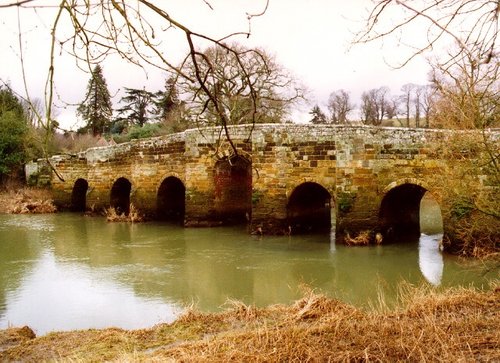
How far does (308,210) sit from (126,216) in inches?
291

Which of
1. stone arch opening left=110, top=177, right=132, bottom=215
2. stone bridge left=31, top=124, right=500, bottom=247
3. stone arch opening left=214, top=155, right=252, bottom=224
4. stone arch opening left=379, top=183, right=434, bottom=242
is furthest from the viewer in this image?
stone arch opening left=110, top=177, right=132, bottom=215

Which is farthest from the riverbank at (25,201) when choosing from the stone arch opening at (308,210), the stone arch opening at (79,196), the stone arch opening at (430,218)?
the stone arch opening at (430,218)

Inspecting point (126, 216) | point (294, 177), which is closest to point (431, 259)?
point (294, 177)

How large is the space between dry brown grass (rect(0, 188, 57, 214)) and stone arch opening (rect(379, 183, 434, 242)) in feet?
49.1

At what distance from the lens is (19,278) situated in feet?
32.2

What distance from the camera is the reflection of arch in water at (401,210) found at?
12523mm

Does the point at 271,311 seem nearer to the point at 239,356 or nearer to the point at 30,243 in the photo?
the point at 239,356

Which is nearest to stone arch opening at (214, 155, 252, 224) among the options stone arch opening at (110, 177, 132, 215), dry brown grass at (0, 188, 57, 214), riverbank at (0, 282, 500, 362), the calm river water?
the calm river water

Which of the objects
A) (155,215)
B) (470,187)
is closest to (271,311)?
(470,187)

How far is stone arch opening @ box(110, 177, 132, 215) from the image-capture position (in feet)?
64.7

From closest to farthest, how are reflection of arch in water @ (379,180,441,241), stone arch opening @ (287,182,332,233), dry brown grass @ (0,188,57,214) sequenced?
reflection of arch in water @ (379,180,441,241)
stone arch opening @ (287,182,332,233)
dry brown grass @ (0,188,57,214)

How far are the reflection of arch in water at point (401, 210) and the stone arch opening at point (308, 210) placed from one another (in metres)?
2.12

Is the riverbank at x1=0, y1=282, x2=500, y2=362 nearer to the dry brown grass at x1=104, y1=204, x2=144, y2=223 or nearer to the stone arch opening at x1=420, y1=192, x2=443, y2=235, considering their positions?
the stone arch opening at x1=420, y1=192, x2=443, y2=235

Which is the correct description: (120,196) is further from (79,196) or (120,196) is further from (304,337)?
(304,337)
